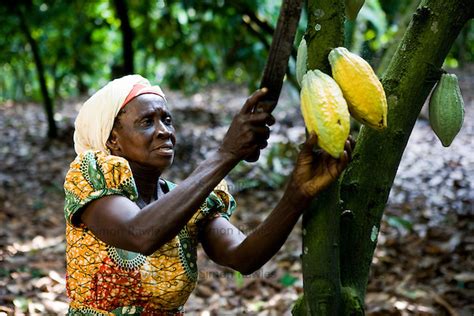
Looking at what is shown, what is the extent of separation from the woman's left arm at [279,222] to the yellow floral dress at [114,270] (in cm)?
13

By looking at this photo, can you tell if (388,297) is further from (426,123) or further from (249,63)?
(426,123)

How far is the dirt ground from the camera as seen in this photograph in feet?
9.91

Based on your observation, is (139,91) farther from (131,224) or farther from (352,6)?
(352,6)

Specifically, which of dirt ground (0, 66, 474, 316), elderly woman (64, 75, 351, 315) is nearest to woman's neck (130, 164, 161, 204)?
elderly woman (64, 75, 351, 315)

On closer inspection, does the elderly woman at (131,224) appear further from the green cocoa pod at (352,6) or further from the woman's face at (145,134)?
the green cocoa pod at (352,6)

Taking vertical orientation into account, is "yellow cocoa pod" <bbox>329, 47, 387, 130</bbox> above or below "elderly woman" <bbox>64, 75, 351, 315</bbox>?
above

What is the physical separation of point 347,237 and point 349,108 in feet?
1.13

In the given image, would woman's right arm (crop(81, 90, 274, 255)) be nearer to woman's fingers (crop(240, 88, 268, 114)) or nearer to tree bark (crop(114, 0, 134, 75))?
woman's fingers (crop(240, 88, 268, 114))

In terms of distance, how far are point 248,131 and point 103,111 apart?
58cm

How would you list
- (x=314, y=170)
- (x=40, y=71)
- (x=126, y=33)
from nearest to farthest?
(x=314, y=170) → (x=126, y=33) → (x=40, y=71)

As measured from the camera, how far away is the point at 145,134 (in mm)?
1658

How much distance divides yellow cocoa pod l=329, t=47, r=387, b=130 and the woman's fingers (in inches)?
6.0

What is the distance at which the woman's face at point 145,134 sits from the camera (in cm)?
166

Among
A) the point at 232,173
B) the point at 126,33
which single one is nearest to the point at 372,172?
the point at 232,173
